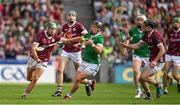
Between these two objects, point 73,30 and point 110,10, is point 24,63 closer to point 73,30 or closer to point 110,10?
point 110,10

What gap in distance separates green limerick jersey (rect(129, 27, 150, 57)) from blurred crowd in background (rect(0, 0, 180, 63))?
500 inches

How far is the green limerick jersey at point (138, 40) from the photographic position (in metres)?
25.0

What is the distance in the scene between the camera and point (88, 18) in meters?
44.0

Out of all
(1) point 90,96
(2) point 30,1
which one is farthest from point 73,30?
(2) point 30,1

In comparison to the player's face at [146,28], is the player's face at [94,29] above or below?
above

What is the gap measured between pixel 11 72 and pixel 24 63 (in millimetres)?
764

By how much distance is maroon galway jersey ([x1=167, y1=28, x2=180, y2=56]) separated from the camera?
88.5ft

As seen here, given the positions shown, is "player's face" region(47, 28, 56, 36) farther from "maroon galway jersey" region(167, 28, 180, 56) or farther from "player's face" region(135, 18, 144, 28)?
"maroon galway jersey" region(167, 28, 180, 56)

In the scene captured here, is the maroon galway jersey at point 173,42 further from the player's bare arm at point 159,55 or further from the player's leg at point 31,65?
the player's leg at point 31,65

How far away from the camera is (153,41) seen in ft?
75.7

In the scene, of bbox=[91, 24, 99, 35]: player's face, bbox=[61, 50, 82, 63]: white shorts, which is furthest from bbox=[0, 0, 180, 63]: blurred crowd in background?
bbox=[91, 24, 99, 35]: player's face

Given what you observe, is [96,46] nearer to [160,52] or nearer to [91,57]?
[91,57]

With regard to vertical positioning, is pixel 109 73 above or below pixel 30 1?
below

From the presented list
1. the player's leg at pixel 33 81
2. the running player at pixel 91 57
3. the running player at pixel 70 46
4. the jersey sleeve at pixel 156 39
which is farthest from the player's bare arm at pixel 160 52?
the player's leg at pixel 33 81
